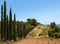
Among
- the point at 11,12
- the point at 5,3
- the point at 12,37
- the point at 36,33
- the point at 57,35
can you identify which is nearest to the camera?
the point at 57,35

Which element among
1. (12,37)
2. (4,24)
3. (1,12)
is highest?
(1,12)

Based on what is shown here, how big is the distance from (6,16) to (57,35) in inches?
499

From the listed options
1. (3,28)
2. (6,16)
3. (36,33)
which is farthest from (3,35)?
(36,33)

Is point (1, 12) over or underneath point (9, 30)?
over

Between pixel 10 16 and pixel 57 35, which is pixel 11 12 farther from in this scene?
pixel 57 35

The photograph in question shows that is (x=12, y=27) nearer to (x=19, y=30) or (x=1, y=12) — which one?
(x=1, y=12)

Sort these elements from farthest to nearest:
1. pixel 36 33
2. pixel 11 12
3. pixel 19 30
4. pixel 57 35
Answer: pixel 19 30 < pixel 36 33 < pixel 11 12 < pixel 57 35

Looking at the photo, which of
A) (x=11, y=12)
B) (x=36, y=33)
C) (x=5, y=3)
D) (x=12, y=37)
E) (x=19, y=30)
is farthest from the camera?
(x=19, y=30)

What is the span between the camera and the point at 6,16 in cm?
3709

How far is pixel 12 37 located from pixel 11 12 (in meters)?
7.30

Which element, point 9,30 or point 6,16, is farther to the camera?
point 9,30

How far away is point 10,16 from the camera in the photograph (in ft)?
128

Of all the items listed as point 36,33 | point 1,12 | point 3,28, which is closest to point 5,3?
point 1,12

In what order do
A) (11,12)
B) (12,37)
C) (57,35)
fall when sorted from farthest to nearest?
(12,37) < (11,12) < (57,35)
